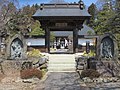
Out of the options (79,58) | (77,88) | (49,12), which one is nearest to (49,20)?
(49,12)

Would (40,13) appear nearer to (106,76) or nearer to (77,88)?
(106,76)

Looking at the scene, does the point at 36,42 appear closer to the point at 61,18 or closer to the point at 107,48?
the point at 61,18

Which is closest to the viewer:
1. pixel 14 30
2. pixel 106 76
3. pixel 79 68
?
pixel 106 76

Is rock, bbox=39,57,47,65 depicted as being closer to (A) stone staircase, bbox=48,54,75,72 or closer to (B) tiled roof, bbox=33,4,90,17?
(A) stone staircase, bbox=48,54,75,72

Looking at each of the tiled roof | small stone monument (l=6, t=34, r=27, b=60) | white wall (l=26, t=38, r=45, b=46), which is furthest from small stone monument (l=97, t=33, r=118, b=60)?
white wall (l=26, t=38, r=45, b=46)

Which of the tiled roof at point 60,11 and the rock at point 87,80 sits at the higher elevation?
the tiled roof at point 60,11

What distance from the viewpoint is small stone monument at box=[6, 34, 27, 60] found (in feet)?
49.7

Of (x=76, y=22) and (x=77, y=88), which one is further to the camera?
(x=76, y=22)

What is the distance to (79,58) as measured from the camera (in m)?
16.7

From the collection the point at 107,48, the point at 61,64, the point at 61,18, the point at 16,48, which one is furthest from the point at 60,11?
the point at 107,48

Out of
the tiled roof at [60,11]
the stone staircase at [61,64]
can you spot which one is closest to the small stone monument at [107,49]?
the stone staircase at [61,64]

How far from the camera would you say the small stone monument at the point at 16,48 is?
15156 mm

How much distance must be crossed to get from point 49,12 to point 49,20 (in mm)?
910

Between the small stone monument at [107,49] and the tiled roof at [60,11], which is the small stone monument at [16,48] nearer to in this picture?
the small stone monument at [107,49]
